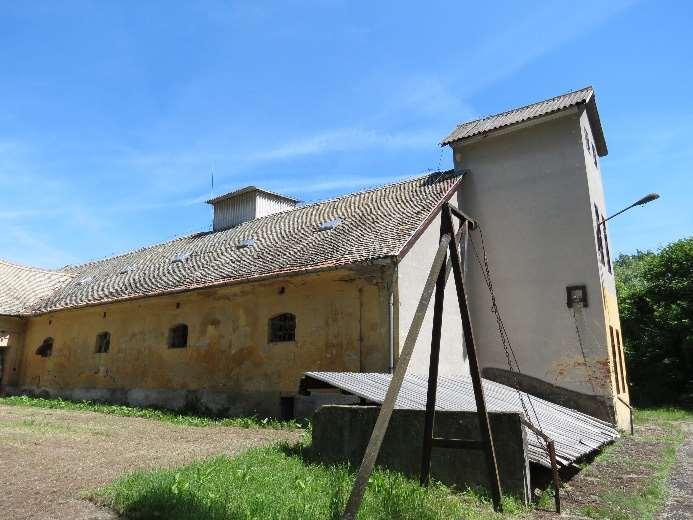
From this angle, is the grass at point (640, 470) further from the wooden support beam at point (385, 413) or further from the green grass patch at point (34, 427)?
the green grass patch at point (34, 427)

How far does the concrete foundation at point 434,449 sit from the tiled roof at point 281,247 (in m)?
4.52

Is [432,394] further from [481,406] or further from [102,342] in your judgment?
[102,342]

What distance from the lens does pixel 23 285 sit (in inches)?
896

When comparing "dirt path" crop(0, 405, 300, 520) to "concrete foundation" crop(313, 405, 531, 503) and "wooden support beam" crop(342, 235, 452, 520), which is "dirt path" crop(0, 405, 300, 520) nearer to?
"concrete foundation" crop(313, 405, 531, 503)

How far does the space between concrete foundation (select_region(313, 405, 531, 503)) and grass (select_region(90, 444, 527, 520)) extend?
0.25m

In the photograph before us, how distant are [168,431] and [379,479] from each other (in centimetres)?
594

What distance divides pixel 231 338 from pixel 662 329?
19.4 m

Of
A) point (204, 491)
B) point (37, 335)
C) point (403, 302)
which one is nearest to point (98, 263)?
point (37, 335)

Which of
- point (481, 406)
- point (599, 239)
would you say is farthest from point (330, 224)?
point (481, 406)

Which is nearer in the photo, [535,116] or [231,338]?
[231,338]

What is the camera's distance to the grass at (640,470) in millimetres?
5555

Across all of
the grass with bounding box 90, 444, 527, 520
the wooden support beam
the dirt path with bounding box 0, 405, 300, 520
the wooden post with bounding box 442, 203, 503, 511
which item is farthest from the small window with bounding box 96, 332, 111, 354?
the wooden support beam

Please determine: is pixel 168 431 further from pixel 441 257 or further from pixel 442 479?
pixel 441 257

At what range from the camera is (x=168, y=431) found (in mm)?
10125
